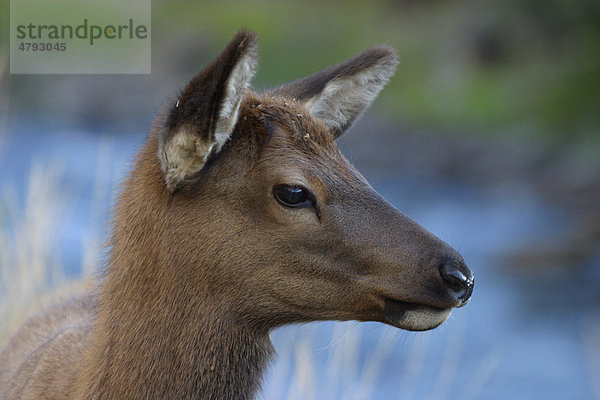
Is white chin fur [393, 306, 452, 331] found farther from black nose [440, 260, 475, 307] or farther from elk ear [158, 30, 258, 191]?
elk ear [158, 30, 258, 191]

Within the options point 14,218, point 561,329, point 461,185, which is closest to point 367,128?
point 461,185

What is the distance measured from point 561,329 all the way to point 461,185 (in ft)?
14.8

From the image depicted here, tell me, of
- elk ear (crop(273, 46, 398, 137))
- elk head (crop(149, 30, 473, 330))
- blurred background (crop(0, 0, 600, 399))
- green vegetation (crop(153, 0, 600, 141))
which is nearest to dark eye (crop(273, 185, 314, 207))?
elk head (crop(149, 30, 473, 330))

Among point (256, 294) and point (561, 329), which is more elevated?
point (561, 329)

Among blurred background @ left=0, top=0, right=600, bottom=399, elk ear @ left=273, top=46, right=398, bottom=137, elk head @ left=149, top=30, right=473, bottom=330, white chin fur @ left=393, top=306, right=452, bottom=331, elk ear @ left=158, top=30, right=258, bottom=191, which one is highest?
blurred background @ left=0, top=0, right=600, bottom=399

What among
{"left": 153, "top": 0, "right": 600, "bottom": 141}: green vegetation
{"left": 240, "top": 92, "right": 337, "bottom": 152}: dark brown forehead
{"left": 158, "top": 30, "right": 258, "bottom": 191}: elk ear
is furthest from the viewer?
{"left": 153, "top": 0, "right": 600, "bottom": 141}: green vegetation

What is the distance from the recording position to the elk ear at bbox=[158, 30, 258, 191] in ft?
11.5

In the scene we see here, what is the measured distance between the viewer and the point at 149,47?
20.1 m

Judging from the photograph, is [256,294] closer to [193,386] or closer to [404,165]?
[193,386]

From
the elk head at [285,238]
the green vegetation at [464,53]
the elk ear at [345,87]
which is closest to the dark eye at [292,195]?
the elk head at [285,238]

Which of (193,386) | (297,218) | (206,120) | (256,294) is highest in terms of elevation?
(206,120)

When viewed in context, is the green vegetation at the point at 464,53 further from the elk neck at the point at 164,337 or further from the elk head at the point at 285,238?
the elk neck at the point at 164,337

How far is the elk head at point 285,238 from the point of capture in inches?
146

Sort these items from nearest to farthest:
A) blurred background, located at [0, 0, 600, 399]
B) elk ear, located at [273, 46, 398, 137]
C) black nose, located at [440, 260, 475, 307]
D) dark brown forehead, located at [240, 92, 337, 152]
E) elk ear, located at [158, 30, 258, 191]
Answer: elk ear, located at [158, 30, 258, 191] → black nose, located at [440, 260, 475, 307] → dark brown forehead, located at [240, 92, 337, 152] → elk ear, located at [273, 46, 398, 137] → blurred background, located at [0, 0, 600, 399]
